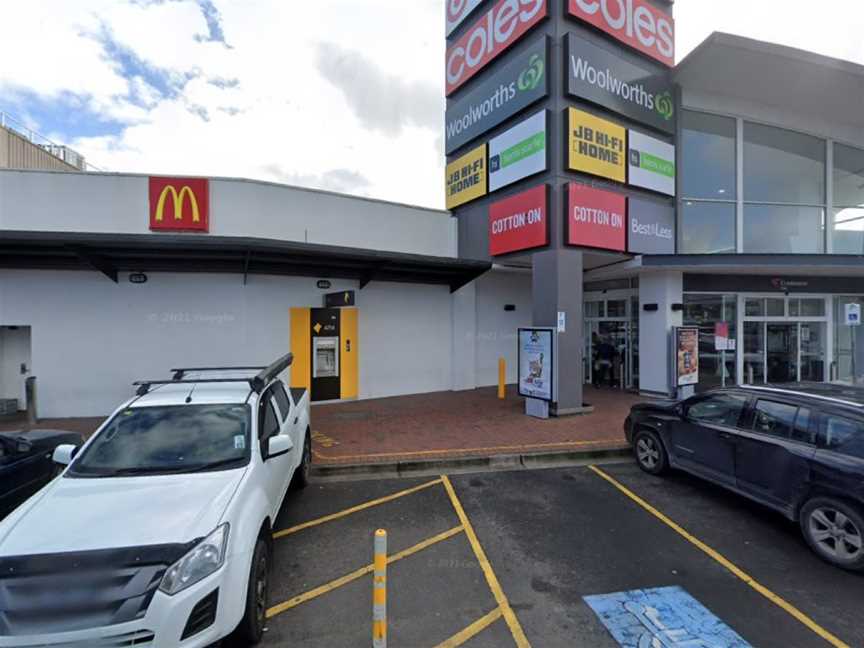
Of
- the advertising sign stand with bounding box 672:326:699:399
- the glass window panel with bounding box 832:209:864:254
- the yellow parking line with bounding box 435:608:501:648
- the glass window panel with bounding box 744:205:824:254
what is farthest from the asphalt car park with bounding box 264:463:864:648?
the glass window panel with bounding box 832:209:864:254

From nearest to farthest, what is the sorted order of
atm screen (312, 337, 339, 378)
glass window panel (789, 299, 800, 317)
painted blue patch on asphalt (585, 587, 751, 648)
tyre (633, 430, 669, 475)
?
1. painted blue patch on asphalt (585, 587, 751, 648)
2. tyre (633, 430, 669, 475)
3. atm screen (312, 337, 339, 378)
4. glass window panel (789, 299, 800, 317)

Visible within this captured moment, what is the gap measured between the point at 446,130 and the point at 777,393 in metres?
12.0

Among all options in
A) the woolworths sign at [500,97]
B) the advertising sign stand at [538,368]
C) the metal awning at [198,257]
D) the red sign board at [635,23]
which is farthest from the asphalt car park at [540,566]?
the red sign board at [635,23]

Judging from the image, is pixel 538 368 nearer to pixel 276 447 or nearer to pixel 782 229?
pixel 276 447

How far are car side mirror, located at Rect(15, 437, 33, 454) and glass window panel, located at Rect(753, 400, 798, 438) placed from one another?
8.53m

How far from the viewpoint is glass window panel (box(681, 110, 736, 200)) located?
12.1 m

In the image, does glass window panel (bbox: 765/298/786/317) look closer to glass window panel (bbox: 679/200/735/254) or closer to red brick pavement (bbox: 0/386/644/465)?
glass window panel (bbox: 679/200/735/254)

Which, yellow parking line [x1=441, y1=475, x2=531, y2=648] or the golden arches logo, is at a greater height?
the golden arches logo

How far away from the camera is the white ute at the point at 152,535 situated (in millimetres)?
2396

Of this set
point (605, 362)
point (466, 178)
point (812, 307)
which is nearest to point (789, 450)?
point (605, 362)

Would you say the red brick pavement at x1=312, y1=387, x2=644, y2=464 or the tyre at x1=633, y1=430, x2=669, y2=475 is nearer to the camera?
the tyre at x1=633, y1=430, x2=669, y2=475

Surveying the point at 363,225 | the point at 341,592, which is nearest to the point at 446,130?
the point at 363,225

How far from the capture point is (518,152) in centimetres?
1044

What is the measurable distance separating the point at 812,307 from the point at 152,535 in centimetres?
1732
